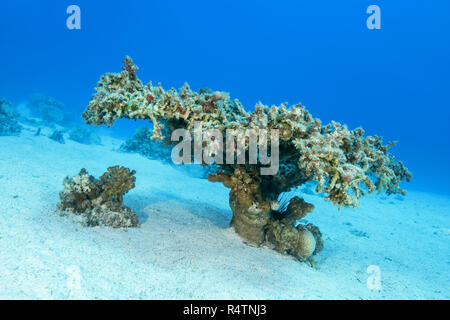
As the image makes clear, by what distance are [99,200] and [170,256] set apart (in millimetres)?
2446

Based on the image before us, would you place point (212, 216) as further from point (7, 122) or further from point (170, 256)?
point (7, 122)

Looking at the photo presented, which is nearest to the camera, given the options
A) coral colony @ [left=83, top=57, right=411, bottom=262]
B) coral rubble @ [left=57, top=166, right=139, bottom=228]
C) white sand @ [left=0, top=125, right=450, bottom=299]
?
white sand @ [left=0, top=125, right=450, bottom=299]

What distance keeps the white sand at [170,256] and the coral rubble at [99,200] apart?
293 millimetres

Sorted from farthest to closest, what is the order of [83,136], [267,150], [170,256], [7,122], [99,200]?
[83,136], [7,122], [99,200], [267,150], [170,256]

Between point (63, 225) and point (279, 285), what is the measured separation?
414 cm

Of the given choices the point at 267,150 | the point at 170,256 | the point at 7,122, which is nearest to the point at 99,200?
the point at 170,256

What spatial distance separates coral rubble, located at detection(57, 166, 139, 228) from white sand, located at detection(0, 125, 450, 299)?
0.29 meters

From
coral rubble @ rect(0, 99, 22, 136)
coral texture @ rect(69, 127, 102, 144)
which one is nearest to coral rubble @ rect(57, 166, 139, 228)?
coral rubble @ rect(0, 99, 22, 136)

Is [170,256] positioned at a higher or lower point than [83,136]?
lower

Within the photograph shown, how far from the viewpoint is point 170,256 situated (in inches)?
166

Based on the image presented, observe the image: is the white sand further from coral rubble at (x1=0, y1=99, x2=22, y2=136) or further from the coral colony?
coral rubble at (x1=0, y1=99, x2=22, y2=136)

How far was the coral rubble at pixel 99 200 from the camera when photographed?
201 inches

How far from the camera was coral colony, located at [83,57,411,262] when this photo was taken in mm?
3900
